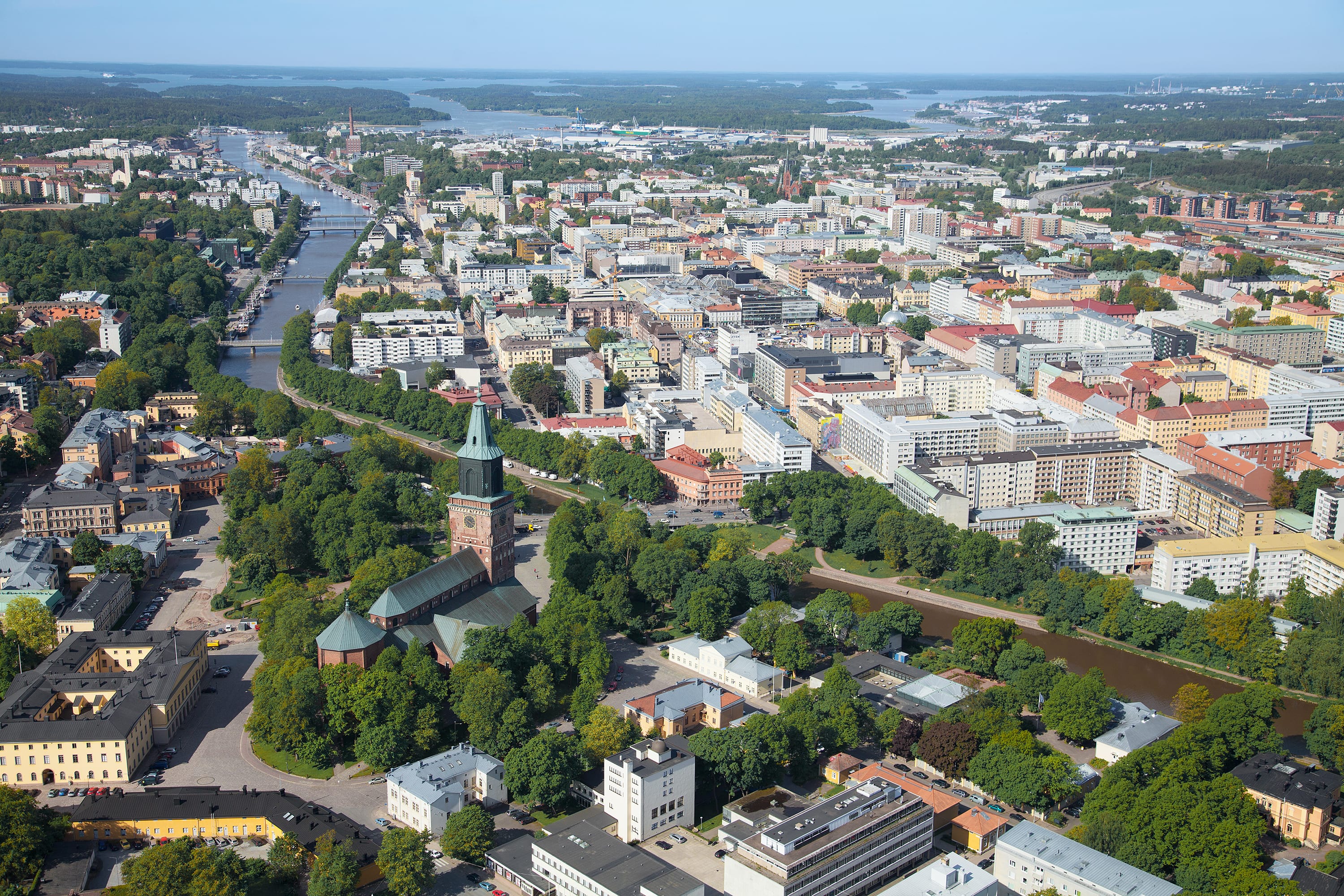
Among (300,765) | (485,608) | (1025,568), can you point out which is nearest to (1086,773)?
(1025,568)

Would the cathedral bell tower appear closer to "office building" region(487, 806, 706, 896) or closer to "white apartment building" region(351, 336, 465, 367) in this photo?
"office building" region(487, 806, 706, 896)

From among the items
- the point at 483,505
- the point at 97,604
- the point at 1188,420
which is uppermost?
the point at 483,505

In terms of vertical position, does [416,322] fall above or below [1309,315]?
below

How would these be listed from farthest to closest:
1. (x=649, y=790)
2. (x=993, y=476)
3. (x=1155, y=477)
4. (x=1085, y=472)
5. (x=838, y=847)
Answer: (x=1085, y=472), (x=1155, y=477), (x=993, y=476), (x=649, y=790), (x=838, y=847)

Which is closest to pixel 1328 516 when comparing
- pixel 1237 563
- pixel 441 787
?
pixel 1237 563

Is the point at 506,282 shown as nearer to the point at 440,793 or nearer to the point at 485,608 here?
the point at 485,608

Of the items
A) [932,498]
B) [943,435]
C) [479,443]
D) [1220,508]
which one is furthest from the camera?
[943,435]

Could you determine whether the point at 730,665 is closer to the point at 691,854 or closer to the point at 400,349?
the point at 691,854
